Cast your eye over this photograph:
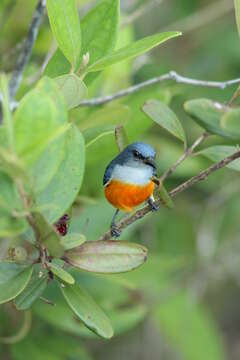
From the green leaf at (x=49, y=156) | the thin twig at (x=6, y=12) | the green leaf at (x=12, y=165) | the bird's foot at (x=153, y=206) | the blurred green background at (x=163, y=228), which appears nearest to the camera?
the green leaf at (x=12, y=165)

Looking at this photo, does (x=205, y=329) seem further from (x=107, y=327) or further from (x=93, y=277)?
(x=107, y=327)

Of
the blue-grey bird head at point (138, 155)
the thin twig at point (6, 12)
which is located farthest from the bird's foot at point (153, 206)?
the thin twig at point (6, 12)

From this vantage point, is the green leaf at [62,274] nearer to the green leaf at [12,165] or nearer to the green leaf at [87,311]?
the green leaf at [87,311]

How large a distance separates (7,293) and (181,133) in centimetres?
43

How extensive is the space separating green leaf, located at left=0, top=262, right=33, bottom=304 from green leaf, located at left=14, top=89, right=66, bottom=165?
296 mm

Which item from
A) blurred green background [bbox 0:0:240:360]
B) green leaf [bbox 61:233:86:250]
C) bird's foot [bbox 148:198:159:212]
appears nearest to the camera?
green leaf [bbox 61:233:86:250]

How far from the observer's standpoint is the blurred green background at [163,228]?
7.22 ft

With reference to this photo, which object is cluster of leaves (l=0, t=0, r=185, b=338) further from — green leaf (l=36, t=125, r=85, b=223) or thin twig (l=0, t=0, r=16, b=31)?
thin twig (l=0, t=0, r=16, b=31)

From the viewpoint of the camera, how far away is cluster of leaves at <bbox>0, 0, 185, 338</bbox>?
3.06 feet

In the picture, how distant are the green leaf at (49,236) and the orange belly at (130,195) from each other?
31 cm

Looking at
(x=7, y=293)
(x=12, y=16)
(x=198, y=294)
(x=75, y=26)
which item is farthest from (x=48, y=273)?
(x=198, y=294)

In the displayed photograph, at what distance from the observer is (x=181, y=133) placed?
1.25m

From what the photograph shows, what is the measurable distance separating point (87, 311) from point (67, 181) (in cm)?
23

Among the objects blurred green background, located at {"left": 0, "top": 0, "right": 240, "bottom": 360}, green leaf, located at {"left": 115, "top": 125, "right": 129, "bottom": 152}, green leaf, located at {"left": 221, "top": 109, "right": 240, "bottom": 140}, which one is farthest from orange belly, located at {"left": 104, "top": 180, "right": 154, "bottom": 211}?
blurred green background, located at {"left": 0, "top": 0, "right": 240, "bottom": 360}
